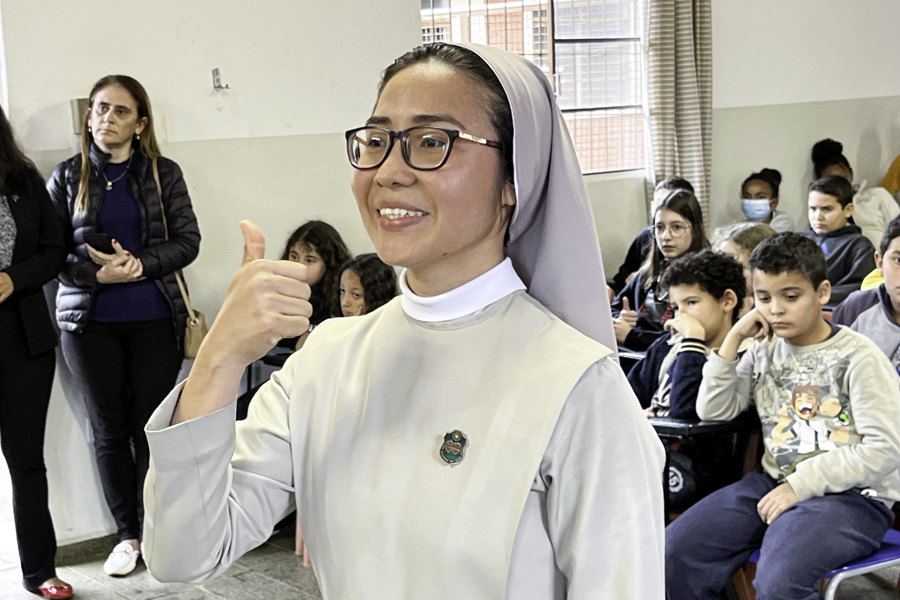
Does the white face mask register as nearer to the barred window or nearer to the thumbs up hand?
the barred window

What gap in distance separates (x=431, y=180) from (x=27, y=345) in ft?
8.54

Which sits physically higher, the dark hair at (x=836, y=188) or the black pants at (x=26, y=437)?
the dark hair at (x=836, y=188)

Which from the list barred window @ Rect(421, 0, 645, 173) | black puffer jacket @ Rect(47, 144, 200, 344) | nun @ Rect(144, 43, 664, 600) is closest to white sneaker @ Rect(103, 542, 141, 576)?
black puffer jacket @ Rect(47, 144, 200, 344)

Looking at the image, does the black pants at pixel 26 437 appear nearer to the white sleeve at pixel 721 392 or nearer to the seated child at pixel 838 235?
the white sleeve at pixel 721 392

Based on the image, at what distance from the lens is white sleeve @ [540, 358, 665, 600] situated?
1110 millimetres

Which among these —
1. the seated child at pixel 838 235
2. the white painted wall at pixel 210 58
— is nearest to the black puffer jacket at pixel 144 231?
the white painted wall at pixel 210 58

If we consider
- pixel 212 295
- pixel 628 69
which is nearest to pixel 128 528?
pixel 212 295

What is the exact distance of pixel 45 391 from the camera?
346 cm

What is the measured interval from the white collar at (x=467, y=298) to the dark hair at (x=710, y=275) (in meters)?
2.04

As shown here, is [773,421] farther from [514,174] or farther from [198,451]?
[198,451]

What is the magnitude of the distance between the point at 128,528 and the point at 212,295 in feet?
3.49

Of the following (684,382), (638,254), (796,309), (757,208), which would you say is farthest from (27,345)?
(757,208)

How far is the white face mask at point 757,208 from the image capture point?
6.92m

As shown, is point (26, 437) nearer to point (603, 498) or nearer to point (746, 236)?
point (603, 498)
